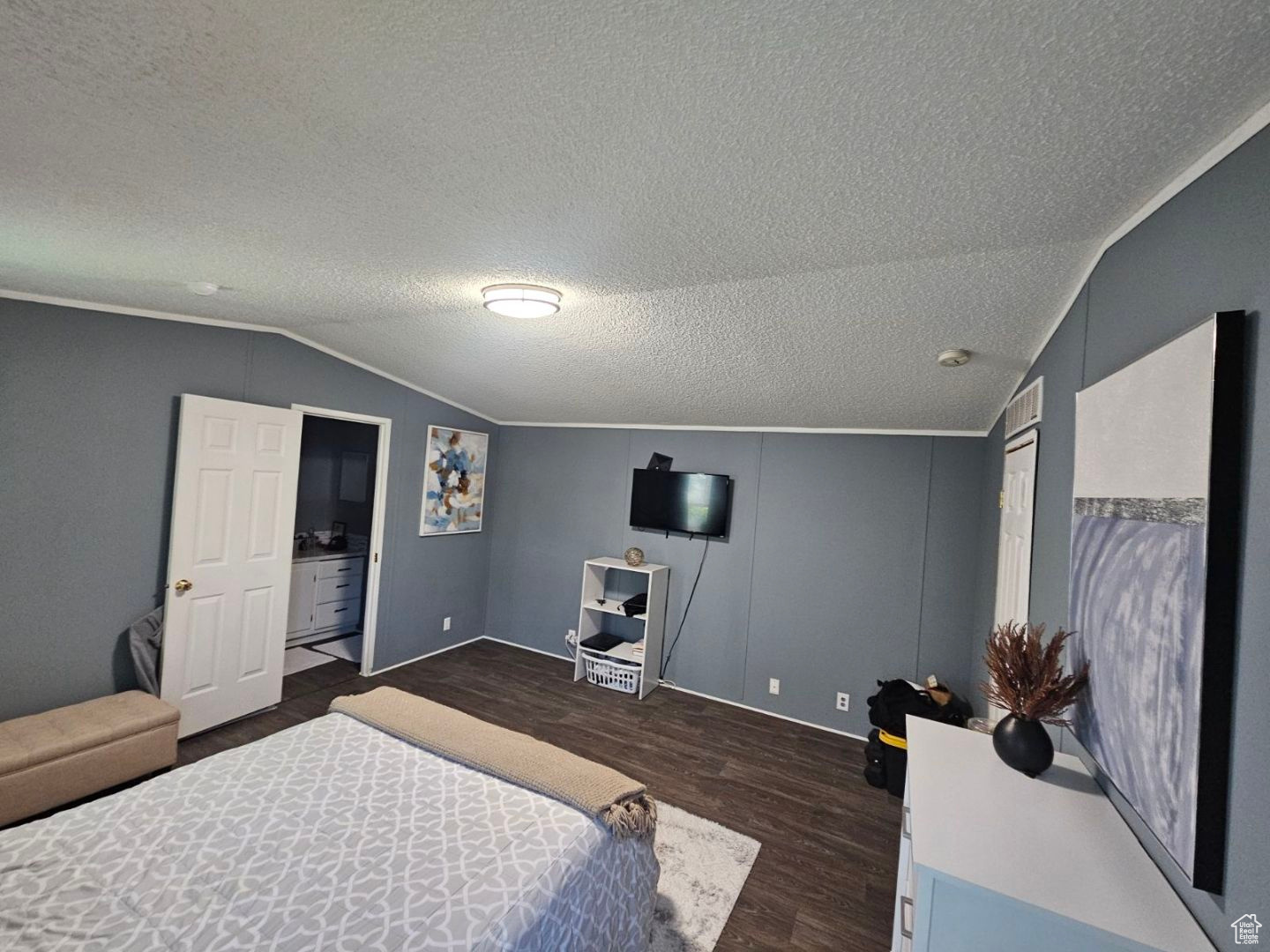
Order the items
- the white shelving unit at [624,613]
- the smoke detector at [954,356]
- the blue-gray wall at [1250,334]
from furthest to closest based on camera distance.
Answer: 1. the white shelving unit at [624,613]
2. the smoke detector at [954,356]
3. the blue-gray wall at [1250,334]

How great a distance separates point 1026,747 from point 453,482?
14.3ft

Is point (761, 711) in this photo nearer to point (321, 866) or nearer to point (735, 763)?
point (735, 763)

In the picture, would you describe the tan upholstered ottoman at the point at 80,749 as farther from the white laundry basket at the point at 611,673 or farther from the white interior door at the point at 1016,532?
the white interior door at the point at 1016,532

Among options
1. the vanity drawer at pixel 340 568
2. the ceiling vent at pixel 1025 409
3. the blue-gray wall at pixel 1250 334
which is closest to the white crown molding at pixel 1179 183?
the blue-gray wall at pixel 1250 334

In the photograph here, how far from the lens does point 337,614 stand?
16.0 ft

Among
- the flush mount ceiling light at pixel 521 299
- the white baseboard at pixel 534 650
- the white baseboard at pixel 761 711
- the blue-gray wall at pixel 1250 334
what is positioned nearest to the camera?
the blue-gray wall at pixel 1250 334

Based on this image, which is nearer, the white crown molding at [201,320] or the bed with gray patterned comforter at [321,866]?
the bed with gray patterned comforter at [321,866]

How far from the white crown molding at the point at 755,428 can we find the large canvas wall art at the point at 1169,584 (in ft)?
7.88

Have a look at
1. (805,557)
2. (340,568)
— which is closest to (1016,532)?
(805,557)

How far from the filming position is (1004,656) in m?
1.28

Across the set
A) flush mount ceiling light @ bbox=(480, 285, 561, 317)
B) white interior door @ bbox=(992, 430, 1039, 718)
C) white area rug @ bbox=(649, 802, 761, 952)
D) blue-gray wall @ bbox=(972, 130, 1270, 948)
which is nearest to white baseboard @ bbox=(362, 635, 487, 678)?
white area rug @ bbox=(649, 802, 761, 952)

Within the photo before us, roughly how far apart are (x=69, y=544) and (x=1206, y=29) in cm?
419

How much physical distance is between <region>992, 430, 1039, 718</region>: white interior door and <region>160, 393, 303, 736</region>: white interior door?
3.98 m

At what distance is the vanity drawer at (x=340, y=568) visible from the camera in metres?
4.69
